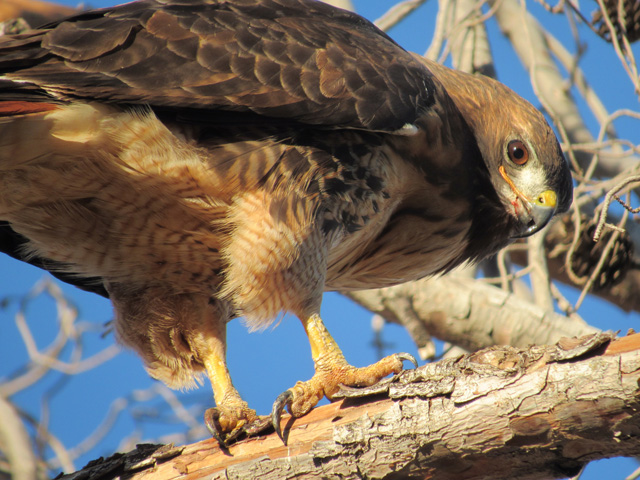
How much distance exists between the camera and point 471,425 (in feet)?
8.32

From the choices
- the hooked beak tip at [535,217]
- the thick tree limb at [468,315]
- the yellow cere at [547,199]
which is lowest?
the thick tree limb at [468,315]

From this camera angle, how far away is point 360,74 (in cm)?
358

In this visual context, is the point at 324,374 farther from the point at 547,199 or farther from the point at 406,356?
the point at 547,199

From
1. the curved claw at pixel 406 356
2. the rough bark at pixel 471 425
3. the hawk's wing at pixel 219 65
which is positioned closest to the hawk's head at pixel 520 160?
the hawk's wing at pixel 219 65

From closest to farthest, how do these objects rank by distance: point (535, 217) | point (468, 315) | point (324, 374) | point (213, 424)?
point (213, 424) < point (324, 374) < point (535, 217) < point (468, 315)

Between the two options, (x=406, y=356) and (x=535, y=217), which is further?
(x=535, y=217)

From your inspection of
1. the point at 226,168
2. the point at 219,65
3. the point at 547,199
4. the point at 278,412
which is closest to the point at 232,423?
the point at 278,412

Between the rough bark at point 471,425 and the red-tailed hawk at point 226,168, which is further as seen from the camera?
the red-tailed hawk at point 226,168

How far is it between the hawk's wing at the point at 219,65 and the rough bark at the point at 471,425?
1.33m

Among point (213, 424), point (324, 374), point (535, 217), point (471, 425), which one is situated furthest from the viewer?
point (535, 217)

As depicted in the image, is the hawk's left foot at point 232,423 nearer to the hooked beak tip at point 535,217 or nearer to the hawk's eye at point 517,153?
the hooked beak tip at point 535,217

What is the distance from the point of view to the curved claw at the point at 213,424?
3164 millimetres

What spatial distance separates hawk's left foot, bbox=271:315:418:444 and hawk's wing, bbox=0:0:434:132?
1.02m

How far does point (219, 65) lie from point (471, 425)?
1.93 meters
